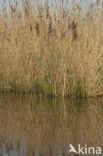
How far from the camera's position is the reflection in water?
9.59ft

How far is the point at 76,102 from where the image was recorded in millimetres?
5273

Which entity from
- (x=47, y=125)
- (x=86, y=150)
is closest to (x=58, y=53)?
(x=47, y=125)

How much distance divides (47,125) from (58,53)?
6.99 ft

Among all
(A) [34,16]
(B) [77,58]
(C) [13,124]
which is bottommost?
(C) [13,124]

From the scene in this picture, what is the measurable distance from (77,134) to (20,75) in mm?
3108

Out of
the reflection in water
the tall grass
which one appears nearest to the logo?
the reflection in water

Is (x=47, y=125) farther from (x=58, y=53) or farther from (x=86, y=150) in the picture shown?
(x=58, y=53)

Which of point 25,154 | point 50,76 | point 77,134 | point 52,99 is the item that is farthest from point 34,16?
point 25,154

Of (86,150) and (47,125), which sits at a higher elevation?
(86,150)

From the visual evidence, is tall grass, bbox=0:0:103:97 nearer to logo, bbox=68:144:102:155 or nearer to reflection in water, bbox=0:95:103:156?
reflection in water, bbox=0:95:103:156

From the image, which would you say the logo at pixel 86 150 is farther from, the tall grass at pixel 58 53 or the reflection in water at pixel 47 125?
the tall grass at pixel 58 53

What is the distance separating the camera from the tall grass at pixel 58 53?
554 centimetres

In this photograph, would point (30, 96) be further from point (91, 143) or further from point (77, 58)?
point (91, 143)

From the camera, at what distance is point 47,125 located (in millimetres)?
3756
